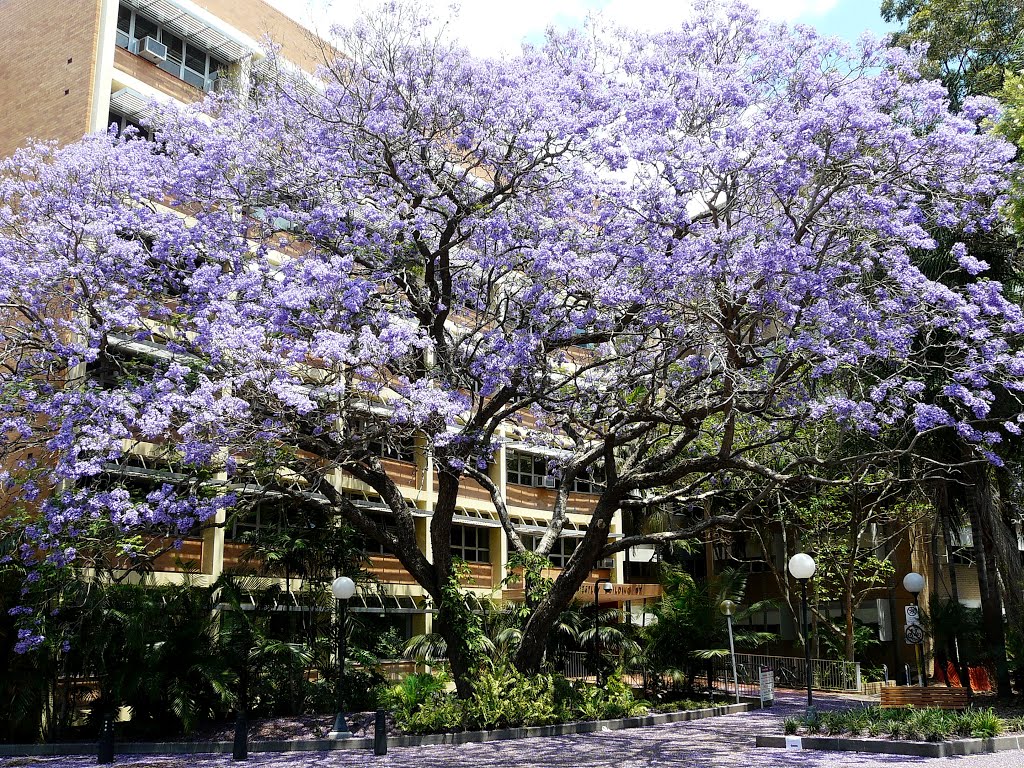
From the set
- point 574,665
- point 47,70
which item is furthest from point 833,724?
point 47,70

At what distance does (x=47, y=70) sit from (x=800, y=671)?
93.5 ft

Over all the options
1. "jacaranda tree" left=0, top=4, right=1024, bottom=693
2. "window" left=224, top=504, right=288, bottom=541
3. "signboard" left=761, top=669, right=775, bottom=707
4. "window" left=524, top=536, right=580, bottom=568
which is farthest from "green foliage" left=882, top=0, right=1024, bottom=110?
"window" left=524, top=536, right=580, bottom=568

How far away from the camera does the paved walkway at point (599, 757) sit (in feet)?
44.1

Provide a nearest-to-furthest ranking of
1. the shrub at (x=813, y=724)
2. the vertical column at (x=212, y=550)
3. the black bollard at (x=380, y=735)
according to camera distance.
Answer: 1. the black bollard at (x=380, y=735)
2. the shrub at (x=813, y=724)
3. the vertical column at (x=212, y=550)

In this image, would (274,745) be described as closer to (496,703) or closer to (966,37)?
(496,703)

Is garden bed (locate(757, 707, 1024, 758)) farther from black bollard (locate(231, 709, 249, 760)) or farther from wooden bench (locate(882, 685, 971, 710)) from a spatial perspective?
black bollard (locate(231, 709, 249, 760))

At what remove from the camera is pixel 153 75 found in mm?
24984

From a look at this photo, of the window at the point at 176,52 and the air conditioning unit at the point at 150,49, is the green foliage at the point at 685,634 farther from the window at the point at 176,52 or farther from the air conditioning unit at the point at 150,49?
the air conditioning unit at the point at 150,49

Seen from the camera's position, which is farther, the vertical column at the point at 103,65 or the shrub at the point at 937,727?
the vertical column at the point at 103,65

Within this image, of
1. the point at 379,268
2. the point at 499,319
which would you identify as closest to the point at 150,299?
the point at 379,268

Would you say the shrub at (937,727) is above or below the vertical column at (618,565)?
below

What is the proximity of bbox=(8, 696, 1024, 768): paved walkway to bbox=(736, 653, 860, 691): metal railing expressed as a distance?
1267 centimetres

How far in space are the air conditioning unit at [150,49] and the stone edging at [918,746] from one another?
21.8 m

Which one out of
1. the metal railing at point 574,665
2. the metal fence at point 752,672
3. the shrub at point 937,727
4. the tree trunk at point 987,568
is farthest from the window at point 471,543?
the shrub at point 937,727
